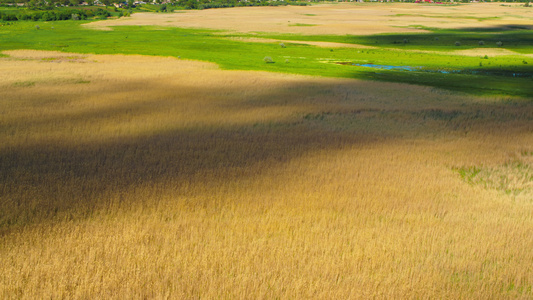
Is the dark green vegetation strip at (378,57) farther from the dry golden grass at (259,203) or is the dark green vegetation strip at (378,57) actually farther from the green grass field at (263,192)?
the dry golden grass at (259,203)

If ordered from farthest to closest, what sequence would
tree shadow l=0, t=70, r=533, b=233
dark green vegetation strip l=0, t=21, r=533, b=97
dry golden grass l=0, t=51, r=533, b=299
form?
dark green vegetation strip l=0, t=21, r=533, b=97 < tree shadow l=0, t=70, r=533, b=233 < dry golden grass l=0, t=51, r=533, b=299

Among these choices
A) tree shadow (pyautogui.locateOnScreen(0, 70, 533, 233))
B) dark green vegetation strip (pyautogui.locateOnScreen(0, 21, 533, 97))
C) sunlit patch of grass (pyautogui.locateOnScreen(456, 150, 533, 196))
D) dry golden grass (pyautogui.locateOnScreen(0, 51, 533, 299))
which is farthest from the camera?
dark green vegetation strip (pyautogui.locateOnScreen(0, 21, 533, 97))

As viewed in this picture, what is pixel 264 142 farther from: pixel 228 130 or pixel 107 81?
pixel 107 81

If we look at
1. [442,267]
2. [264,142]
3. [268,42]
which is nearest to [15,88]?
[264,142]

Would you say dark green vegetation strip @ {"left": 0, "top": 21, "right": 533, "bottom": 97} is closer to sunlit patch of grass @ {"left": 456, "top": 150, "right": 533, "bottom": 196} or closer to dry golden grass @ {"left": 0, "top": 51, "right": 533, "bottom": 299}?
dry golden grass @ {"left": 0, "top": 51, "right": 533, "bottom": 299}

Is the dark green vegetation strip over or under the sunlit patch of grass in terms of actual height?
under

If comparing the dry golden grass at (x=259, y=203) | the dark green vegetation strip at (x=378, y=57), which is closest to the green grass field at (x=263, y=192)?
the dry golden grass at (x=259, y=203)

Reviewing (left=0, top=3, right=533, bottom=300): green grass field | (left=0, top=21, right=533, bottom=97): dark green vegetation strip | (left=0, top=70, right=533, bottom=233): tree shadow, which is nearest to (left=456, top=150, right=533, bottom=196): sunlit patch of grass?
(left=0, top=3, right=533, bottom=300): green grass field

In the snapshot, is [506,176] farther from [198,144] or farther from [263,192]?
[198,144]

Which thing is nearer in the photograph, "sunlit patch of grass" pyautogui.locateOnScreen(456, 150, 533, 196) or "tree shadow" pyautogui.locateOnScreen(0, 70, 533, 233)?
"tree shadow" pyautogui.locateOnScreen(0, 70, 533, 233)

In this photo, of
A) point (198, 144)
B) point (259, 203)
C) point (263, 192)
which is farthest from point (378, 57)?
point (259, 203)
